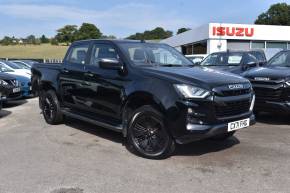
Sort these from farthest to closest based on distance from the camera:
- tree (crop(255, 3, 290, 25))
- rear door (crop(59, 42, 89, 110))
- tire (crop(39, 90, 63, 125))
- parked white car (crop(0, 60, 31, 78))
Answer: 1. tree (crop(255, 3, 290, 25))
2. parked white car (crop(0, 60, 31, 78))
3. tire (crop(39, 90, 63, 125))
4. rear door (crop(59, 42, 89, 110))

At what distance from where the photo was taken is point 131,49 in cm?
709

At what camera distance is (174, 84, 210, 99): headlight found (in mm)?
5754

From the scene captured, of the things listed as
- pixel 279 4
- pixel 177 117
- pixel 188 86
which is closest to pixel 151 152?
pixel 177 117

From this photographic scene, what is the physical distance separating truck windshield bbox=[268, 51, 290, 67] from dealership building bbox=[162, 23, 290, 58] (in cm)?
2460

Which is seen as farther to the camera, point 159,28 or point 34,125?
point 159,28

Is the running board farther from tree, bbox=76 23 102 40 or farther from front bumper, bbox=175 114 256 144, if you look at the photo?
tree, bbox=76 23 102 40

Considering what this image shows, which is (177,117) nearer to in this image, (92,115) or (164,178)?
(164,178)

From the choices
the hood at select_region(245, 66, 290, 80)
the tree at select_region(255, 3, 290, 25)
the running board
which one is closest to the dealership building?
the hood at select_region(245, 66, 290, 80)

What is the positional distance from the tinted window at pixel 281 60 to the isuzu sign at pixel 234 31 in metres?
24.9

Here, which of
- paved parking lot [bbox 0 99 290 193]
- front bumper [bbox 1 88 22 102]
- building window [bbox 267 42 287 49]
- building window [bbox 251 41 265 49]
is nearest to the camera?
paved parking lot [bbox 0 99 290 193]

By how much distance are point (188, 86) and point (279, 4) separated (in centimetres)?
10049

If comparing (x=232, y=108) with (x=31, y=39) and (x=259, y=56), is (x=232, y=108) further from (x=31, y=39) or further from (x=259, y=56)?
(x=31, y=39)

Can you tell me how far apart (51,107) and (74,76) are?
4.57ft

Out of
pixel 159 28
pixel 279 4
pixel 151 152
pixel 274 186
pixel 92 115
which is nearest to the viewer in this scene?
pixel 274 186
